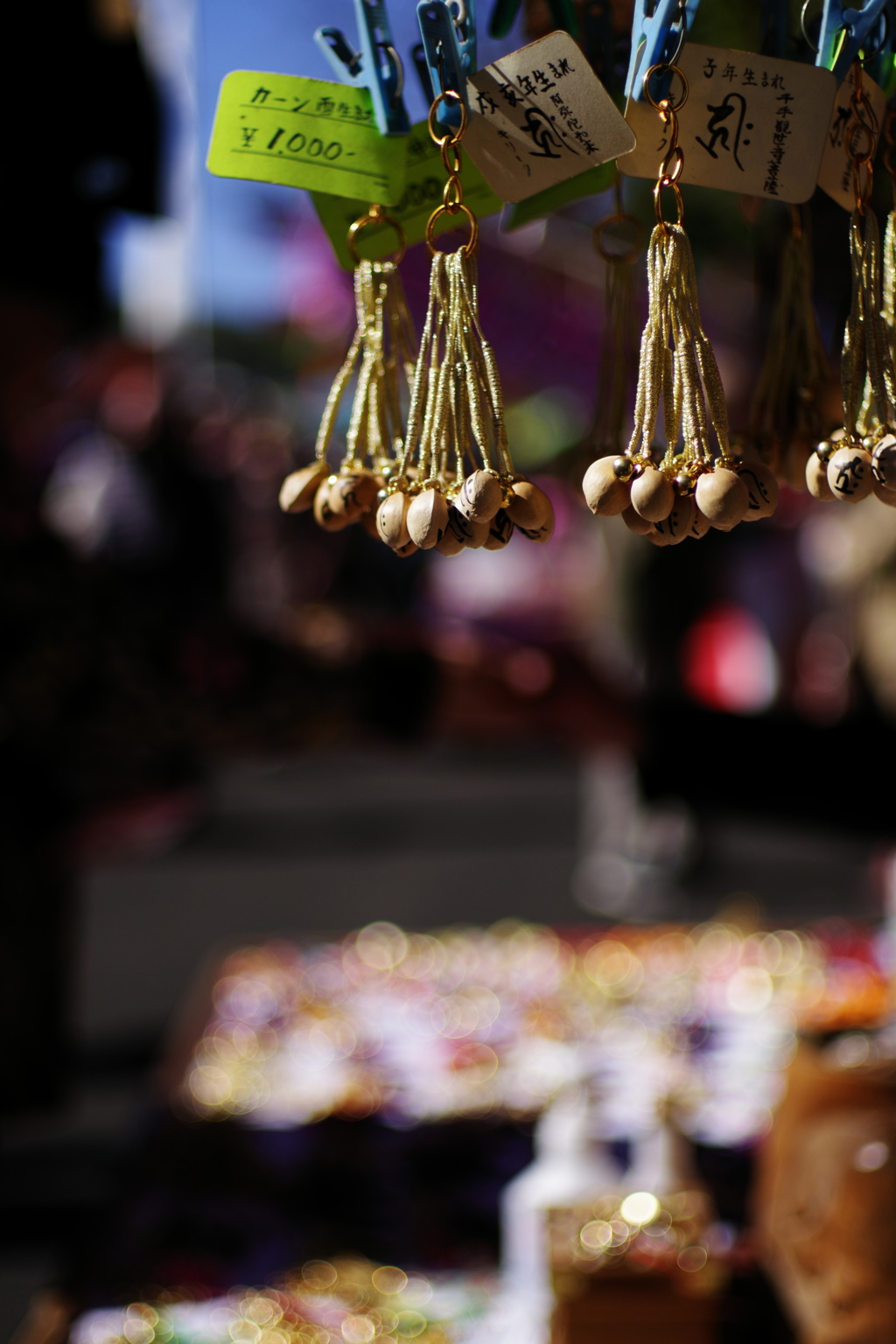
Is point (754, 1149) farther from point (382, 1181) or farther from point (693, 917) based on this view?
point (693, 917)

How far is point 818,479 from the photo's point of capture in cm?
44

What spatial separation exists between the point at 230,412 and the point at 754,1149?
16.6 feet

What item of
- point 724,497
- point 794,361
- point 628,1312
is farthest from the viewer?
point 628,1312

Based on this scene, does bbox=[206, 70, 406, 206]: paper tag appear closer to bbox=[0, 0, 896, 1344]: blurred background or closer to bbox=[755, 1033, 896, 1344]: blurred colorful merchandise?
bbox=[0, 0, 896, 1344]: blurred background

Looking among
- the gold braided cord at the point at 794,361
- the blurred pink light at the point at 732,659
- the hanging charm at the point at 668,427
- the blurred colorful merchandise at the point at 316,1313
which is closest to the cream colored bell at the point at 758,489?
the hanging charm at the point at 668,427

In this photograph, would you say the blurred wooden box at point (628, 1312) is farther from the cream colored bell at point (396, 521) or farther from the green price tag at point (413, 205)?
the green price tag at point (413, 205)

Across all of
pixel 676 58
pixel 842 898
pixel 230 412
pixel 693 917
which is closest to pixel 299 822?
pixel 693 917

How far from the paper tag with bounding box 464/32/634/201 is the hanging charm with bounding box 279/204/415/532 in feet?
0.19

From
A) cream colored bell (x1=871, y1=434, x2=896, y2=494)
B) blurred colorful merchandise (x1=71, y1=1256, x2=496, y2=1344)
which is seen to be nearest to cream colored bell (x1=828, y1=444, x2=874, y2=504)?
cream colored bell (x1=871, y1=434, x2=896, y2=494)

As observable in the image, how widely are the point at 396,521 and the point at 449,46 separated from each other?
0.17m

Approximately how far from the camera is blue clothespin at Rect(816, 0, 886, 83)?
1.42 feet

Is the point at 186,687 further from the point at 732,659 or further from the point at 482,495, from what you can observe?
the point at 732,659

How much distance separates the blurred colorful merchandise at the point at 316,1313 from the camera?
0.70 meters

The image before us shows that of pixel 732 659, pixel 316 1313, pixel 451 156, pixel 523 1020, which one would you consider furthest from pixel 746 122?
pixel 732 659
